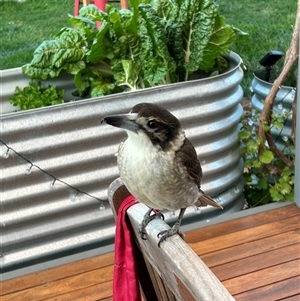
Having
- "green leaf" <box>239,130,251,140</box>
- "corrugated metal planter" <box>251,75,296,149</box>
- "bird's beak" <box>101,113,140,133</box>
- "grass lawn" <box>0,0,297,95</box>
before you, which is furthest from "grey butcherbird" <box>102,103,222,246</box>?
"corrugated metal planter" <box>251,75,296,149</box>

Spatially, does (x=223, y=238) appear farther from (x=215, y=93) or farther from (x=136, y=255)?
(x=136, y=255)

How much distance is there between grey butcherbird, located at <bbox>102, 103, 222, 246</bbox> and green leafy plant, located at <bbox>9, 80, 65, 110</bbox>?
1.14 meters

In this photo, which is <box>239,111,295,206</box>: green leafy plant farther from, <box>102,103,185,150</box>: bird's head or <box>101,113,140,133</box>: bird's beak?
<box>101,113,140,133</box>: bird's beak

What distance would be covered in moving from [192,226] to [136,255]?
5.11 ft

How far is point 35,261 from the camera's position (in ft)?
7.71

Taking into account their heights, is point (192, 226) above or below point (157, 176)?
below

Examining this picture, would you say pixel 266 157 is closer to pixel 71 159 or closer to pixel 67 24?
pixel 71 159

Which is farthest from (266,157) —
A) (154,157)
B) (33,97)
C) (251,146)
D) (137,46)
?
(154,157)

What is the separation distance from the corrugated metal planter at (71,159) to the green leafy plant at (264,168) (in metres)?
0.27

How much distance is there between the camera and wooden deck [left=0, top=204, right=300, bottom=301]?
216cm

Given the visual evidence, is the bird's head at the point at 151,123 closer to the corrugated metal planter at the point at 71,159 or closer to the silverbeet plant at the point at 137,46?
the corrugated metal planter at the point at 71,159

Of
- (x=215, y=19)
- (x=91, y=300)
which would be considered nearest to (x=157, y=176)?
(x=91, y=300)

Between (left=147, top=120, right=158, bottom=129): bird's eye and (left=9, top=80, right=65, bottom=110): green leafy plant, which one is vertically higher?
(left=147, top=120, right=158, bottom=129): bird's eye

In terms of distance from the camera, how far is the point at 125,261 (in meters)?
1.07
